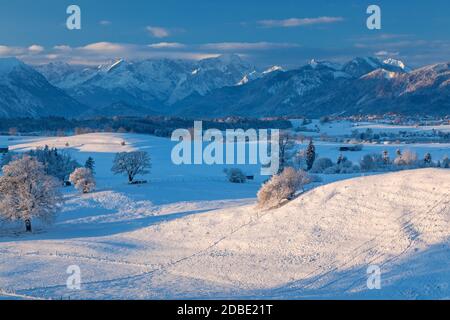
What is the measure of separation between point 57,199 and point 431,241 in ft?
129

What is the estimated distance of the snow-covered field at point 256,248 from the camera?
35.1m

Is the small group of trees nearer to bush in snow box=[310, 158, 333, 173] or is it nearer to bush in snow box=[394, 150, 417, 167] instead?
bush in snow box=[310, 158, 333, 173]

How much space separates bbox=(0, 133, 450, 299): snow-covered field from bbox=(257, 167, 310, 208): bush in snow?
1895mm

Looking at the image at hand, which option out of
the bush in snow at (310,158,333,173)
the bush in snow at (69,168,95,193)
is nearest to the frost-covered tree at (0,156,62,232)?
the bush in snow at (69,168,95,193)

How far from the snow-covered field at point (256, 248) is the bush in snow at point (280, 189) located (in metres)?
1.90

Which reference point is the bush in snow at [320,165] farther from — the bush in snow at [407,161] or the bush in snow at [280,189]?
→ the bush in snow at [280,189]

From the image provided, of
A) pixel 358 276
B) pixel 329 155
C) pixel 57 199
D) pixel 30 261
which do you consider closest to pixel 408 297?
pixel 358 276

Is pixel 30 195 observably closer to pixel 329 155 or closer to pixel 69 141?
pixel 329 155

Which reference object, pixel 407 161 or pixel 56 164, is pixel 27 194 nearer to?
pixel 56 164

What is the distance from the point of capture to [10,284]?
37.3 meters

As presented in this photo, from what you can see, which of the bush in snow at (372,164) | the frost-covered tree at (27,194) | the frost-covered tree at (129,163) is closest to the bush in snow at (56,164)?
the frost-covered tree at (129,163)

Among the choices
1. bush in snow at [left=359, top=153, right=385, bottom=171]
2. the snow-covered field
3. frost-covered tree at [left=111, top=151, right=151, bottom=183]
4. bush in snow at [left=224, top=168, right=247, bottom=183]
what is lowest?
the snow-covered field

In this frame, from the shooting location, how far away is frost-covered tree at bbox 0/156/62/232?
57.8 metres
